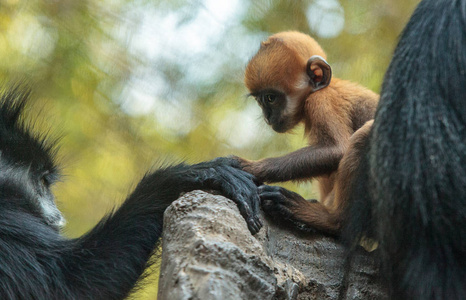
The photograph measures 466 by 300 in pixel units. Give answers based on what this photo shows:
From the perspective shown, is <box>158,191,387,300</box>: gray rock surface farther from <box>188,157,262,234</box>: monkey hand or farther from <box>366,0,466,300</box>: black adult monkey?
<box>366,0,466,300</box>: black adult monkey

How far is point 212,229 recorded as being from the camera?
2.02m

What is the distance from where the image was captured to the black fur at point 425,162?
→ 1802mm

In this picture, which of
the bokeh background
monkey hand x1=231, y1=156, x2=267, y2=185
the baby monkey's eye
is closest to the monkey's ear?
the baby monkey's eye

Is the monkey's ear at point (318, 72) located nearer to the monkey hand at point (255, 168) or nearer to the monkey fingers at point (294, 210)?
the monkey hand at point (255, 168)

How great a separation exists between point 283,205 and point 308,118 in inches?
26.5

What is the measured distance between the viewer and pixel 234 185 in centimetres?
240

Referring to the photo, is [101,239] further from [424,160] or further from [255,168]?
[424,160]

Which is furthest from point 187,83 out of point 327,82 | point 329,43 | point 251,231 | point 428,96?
point 428,96

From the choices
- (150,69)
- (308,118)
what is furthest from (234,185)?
(150,69)

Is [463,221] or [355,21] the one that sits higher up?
[355,21]

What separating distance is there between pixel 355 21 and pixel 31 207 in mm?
4171

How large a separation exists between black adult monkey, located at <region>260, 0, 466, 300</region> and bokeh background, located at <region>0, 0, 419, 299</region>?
3.36 metres

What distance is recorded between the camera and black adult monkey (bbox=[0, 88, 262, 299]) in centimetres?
238

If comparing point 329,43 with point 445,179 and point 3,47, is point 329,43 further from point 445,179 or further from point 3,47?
point 445,179
